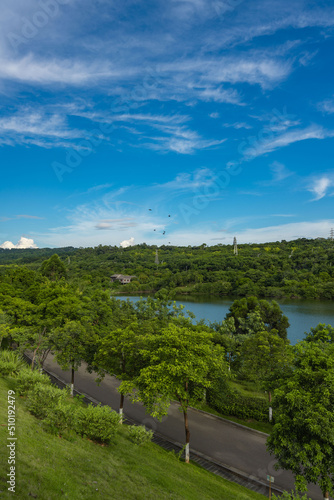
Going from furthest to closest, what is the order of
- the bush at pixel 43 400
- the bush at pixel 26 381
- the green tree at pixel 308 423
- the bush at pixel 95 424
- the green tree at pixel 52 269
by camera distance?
1. the green tree at pixel 52 269
2. the bush at pixel 26 381
3. the bush at pixel 43 400
4. the bush at pixel 95 424
5. the green tree at pixel 308 423

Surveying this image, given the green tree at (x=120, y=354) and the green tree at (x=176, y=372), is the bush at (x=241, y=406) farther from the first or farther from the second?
the green tree at (x=120, y=354)

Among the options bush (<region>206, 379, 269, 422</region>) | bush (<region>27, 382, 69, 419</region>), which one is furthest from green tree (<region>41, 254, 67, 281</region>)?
bush (<region>27, 382, 69, 419</region>)

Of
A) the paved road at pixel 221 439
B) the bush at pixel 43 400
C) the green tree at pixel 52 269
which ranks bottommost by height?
the paved road at pixel 221 439

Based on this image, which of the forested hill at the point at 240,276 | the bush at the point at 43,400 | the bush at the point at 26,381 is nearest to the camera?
the bush at the point at 43,400

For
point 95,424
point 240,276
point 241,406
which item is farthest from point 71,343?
point 240,276

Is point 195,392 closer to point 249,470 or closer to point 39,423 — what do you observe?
point 249,470

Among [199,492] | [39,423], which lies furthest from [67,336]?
[199,492]

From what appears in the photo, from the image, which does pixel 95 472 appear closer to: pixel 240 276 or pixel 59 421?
pixel 59 421

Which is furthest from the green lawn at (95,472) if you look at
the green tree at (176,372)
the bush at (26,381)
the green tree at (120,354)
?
the green tree at (120,354)

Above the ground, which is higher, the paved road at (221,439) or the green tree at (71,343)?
the green tree at (71,343)
